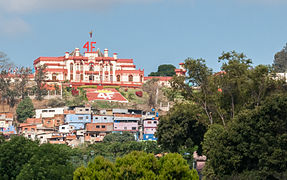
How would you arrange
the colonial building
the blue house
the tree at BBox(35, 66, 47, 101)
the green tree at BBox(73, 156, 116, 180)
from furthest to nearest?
the colonial building < the tree at BBox(35, 66, 47, 101) < the blue house < the green tree at BBox(73, 156, 116, 180)

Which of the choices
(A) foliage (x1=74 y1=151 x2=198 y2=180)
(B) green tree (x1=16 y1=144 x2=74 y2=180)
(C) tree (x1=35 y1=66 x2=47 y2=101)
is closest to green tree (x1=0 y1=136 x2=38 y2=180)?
(B) green tree (x1=16 y1=144 x2=74 y2=180)

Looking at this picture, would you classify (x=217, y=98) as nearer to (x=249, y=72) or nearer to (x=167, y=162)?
(x=249, y=72)

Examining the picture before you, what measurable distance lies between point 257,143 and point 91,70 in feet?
247

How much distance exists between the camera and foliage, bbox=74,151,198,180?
33719mm

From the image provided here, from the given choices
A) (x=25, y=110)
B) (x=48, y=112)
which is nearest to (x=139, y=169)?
(x=48, y=112)

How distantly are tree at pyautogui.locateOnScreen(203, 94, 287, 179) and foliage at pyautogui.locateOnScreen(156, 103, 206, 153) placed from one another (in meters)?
13.3

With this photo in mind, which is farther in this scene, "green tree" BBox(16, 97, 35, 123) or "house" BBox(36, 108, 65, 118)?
"green tree" BBox(16, 97, 35, 123)

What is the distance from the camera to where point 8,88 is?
330 ft

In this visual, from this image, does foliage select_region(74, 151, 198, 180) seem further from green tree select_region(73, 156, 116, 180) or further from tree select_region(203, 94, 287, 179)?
tree select_region(203, 94, 287, 179)

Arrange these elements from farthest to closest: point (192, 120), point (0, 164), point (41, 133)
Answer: point (41, 133)
point (192, 120)
point (0, 164)

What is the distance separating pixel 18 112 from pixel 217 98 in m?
53.1

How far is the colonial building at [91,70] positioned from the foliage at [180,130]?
177ft

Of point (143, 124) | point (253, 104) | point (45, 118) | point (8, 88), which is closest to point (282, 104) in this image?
point (253, 104)

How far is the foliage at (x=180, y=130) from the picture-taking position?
54375 millimetres
